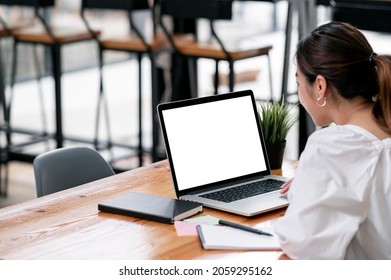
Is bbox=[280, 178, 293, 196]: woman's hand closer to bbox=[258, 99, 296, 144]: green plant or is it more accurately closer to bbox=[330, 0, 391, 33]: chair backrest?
bbox=[258, 99, 296, 144]: green plant

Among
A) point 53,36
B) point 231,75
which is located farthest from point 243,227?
point 53,36

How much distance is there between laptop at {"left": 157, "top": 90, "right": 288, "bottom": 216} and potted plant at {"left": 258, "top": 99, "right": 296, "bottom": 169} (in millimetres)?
107

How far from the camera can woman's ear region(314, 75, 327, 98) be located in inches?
85.9

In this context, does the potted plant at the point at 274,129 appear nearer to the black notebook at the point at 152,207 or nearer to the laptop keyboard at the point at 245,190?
the laptop keyboard at the point at 245,190

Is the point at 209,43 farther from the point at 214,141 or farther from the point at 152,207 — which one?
the point at 152,207

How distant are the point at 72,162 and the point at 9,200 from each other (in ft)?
7.09

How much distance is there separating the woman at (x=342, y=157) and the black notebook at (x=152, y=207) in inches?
13.3

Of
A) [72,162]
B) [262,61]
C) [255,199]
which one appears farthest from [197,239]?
[262,61]

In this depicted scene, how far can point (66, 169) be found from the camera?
113 inches

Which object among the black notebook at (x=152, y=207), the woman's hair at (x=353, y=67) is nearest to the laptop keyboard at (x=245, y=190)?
the black notebook at (x=152, y=207)

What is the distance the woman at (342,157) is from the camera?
2000 millimetres

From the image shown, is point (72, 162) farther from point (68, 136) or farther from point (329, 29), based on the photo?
point (68, 136)

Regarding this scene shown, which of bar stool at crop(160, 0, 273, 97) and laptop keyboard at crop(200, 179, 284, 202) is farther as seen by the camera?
bar stool at crop(160, 0, 273, 97)

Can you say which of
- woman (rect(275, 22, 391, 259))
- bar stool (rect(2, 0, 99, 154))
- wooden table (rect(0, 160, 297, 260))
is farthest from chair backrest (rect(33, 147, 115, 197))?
bar stool (rect(2, 0, 99, 154))
